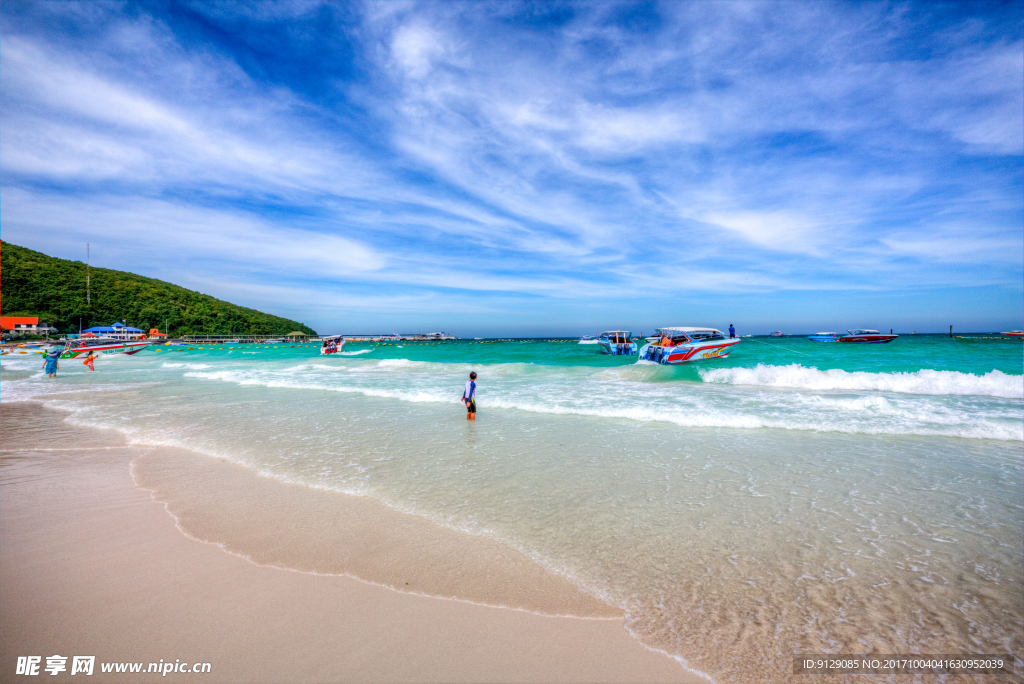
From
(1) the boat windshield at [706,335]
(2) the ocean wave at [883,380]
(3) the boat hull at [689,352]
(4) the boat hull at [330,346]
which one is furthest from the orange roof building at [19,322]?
(2) the ocean wave at [883,380]

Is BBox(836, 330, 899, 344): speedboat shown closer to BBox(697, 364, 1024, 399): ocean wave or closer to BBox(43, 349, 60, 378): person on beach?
BBox(697, 364, 1024, 399): ocean wave

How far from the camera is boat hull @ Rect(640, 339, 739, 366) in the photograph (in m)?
30.8

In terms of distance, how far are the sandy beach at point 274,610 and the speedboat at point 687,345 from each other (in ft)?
94.0

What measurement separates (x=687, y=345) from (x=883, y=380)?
41.8ft

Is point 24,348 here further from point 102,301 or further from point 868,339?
point 868,339

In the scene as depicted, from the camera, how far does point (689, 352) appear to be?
30.9 metres

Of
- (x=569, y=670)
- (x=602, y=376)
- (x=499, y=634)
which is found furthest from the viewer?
(x=602, y=376)

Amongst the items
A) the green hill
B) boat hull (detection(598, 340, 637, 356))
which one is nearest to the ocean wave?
boat hull (detection(598, 340, 637, 356))

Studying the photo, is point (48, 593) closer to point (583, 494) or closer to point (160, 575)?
point (160, 575)

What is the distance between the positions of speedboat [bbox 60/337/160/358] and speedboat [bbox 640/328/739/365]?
60782 mm

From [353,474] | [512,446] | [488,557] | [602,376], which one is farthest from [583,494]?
[602,376]

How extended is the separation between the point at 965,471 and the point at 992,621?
5.70 m

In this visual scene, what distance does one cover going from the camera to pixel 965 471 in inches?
298

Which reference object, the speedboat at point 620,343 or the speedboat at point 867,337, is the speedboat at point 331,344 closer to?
the speedboat at point 620,343
